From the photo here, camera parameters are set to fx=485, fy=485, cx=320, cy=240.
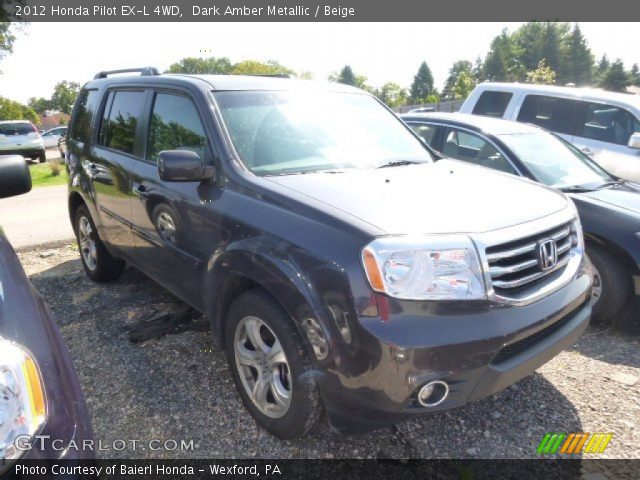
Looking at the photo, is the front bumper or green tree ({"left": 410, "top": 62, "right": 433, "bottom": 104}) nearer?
the front bumper

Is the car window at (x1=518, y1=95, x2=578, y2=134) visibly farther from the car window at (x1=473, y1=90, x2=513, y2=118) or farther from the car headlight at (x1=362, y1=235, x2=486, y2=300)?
the car headlight at (x1=362, y1=235, x2=486, y2=300)

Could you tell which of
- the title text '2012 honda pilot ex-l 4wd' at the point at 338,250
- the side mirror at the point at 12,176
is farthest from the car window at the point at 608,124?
the side mirror at the point at 12,176

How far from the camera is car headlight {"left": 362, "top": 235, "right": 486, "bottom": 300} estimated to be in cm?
196

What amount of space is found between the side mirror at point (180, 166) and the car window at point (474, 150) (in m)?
2.95

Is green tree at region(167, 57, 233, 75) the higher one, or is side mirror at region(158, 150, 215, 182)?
green tree at region(167, 57, 233, 75)

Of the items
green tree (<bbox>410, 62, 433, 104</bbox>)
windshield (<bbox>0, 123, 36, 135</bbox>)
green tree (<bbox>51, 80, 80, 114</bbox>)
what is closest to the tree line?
green tree (<bbox>51, 80, 80, 114</bbox>)

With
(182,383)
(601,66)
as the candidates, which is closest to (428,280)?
(182,383)

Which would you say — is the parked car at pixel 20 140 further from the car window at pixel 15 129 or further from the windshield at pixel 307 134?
the windshield at pixel 307 134

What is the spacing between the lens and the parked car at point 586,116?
6059 millimetres

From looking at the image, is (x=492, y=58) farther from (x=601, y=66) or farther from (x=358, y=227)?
(x=358, y=227)

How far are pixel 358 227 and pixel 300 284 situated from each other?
363 millimetres

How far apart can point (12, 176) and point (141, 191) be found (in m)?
1.11

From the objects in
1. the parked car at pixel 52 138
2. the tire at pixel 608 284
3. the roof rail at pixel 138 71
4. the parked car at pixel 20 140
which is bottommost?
the parked car at pixel 52 138

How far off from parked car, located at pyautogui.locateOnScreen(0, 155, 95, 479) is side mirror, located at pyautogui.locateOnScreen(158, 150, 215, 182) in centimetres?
104
